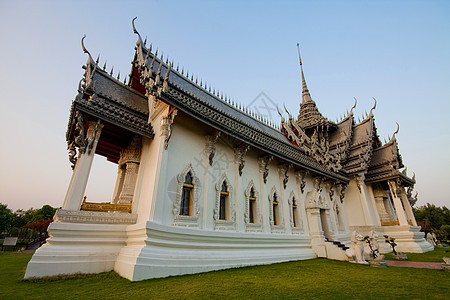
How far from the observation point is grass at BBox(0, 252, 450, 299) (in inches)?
141

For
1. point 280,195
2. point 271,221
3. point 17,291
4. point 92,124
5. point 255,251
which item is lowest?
point 17,291

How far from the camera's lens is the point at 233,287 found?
13.4 ft

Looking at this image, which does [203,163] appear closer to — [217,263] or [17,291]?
[217,263]

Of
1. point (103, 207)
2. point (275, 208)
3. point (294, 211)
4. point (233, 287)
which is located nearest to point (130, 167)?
point (103, 207)

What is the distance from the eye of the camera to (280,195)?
30.2 ft

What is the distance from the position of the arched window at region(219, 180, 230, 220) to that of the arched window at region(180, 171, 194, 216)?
3.85 ft

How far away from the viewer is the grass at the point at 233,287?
3578 millimetres

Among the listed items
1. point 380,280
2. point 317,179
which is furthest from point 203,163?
point 317,179

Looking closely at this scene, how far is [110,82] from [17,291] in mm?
6106

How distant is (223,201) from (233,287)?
10.8 feet

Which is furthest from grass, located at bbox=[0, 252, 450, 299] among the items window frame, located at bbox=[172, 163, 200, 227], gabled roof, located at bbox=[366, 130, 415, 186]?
gabled roof, located at bbox=[366, 130, 415, 186]

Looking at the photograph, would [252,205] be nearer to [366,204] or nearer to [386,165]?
[366,204]

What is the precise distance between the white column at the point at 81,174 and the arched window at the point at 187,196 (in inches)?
95.4

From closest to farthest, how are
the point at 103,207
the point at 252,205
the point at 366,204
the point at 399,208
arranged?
the point at 103,207, the point at 252,205, the point at 399,208, the point at 366,204
